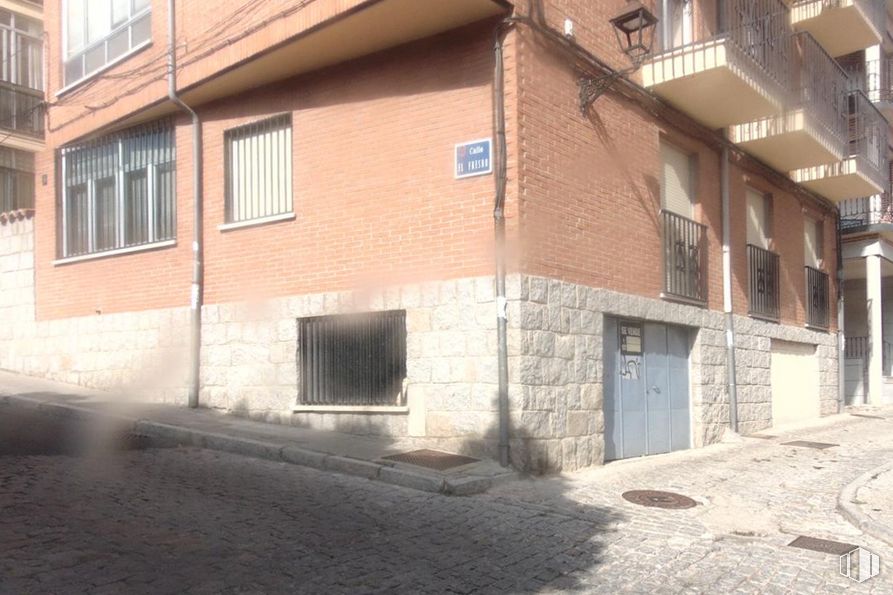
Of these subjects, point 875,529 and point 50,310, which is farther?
point 50,310

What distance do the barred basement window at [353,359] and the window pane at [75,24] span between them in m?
7.21

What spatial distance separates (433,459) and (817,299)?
11414mm

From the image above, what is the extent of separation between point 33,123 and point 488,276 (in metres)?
13.0

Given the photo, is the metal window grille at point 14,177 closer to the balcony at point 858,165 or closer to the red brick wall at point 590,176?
the red brick wall at point 590,176

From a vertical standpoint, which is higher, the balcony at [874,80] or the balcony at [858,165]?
the balcony at [874,80]

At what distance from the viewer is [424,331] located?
837 centimetres

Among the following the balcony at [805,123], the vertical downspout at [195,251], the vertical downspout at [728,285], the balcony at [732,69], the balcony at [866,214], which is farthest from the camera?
the balcony at [866,214]

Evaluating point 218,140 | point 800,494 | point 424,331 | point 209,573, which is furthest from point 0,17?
point 800,494

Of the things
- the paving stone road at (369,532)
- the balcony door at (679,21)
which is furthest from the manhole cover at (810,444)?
the balcony door at (679,21)

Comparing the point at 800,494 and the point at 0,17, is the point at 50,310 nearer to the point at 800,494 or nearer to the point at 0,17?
the point at 0,17

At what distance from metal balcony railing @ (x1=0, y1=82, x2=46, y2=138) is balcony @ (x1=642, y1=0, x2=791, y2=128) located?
42.4ft

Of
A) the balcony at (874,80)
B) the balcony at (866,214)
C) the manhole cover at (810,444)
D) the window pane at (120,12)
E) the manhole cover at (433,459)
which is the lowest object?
the manhole cover at (810,444)

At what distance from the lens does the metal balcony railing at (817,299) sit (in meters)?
15.5

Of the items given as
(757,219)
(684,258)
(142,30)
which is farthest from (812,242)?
(142,30)
